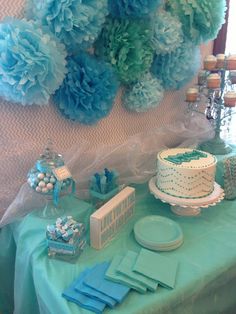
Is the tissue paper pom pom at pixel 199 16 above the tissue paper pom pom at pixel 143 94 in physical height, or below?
above

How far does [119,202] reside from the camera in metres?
0.87

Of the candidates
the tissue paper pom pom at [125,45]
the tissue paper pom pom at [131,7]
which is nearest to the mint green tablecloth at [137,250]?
the tissue paper pom pom at [125,45]

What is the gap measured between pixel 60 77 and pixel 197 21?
0.52 meters

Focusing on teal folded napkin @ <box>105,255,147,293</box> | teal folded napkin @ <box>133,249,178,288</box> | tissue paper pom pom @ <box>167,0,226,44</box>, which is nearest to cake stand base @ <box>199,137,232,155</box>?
tissue paper pom pom @ <box>167,0,226,44</box>

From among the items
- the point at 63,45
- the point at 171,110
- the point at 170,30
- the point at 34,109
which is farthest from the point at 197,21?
the point at 34,109

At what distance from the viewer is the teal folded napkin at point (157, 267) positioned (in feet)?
2.27

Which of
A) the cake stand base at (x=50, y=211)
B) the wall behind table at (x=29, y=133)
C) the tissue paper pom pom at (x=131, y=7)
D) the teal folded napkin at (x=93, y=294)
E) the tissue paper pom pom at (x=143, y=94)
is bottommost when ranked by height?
the teal folded napkin at (x=93, y=294)

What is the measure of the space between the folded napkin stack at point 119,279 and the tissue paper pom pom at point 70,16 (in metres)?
0.52

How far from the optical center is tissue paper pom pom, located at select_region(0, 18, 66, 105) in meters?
0.72

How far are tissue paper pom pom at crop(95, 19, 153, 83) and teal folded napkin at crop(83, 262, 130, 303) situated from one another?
21.4 inches

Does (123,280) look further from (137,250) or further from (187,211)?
(187,211)

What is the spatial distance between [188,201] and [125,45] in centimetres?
45

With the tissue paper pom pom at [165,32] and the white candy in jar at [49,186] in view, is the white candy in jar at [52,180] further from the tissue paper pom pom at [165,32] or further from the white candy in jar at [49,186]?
the tissue paper pom pom at [165,32]

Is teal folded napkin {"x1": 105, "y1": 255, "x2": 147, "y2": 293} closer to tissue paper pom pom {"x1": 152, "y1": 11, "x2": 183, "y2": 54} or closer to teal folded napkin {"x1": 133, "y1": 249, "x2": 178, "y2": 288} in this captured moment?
teal folded napkin {"x1": 133, "y1": 249, "x2": 178, "y2": 288}
